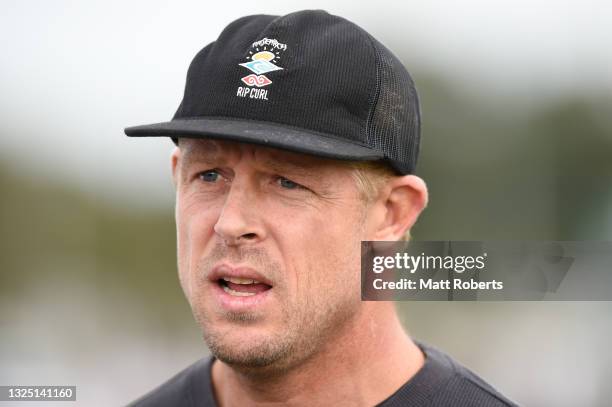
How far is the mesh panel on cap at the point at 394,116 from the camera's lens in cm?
217

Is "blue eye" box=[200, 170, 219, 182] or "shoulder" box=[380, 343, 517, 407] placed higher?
"blue eye" box=[200, 170, 219, 182]

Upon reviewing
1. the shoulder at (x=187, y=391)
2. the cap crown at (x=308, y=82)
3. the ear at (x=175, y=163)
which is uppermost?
the cap crown at (x=308, y=82)

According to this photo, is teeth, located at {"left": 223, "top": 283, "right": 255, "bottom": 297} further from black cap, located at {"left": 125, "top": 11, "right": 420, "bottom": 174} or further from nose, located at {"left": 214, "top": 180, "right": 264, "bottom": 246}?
black cap, located at {"left": 125, "top": 11, "right": 420, "bottom": 174}

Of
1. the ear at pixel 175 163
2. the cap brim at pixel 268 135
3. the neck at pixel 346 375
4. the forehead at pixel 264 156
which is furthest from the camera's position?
the ear at pixel 175 163

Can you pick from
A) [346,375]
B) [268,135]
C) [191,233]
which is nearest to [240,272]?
[191,233]

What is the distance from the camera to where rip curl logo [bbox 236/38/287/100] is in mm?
2109

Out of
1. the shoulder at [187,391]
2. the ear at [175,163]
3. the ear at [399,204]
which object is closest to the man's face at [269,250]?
the ear at [399,204]

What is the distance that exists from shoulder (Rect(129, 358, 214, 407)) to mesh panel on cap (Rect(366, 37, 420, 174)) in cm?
89

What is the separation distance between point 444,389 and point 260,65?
1048 mm

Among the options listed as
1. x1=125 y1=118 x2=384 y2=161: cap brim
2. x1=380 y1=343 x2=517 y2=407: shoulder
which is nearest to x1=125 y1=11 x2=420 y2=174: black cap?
x1=125 y1=118 x2=384 y2=161: cap brim

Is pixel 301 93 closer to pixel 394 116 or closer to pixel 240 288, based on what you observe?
pixel 394 116

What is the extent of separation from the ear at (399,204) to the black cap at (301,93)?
0.14 feet

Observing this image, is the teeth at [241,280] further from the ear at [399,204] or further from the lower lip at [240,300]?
the ear at [399,204]

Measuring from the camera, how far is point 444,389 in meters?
2.30
